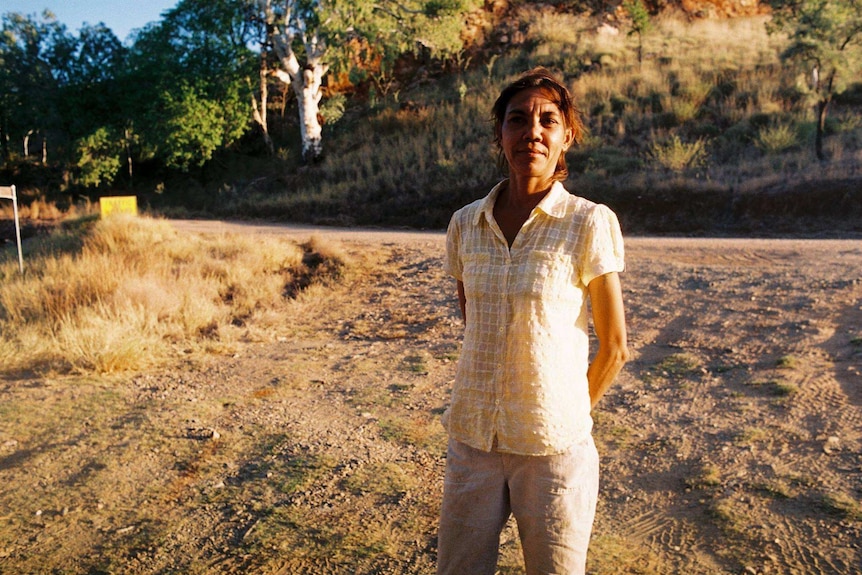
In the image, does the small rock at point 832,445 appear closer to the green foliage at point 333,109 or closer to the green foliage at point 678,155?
the green foliage at point 678,155

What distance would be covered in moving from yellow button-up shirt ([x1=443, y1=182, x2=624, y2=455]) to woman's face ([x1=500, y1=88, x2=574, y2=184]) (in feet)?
0.30

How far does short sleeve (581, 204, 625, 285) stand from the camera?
1.84 metres

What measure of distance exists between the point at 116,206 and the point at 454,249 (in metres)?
14.1

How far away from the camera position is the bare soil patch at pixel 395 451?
352 centimetres

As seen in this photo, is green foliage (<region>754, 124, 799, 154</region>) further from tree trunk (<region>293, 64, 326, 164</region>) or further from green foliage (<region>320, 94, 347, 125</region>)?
green foliage (<region>320, 94, 347, 125</region>)

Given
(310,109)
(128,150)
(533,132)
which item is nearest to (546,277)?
(533,132)

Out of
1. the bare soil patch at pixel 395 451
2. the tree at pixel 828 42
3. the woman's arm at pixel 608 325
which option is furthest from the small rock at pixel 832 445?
the tree at pixel 828 42

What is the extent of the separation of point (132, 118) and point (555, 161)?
993 inches

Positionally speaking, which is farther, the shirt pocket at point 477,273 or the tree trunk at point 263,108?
the tree trunk at point 263,108

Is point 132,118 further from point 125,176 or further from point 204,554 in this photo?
point 204,554

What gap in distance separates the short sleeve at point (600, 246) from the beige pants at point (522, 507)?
46 cm

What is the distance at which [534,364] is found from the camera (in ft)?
6.14

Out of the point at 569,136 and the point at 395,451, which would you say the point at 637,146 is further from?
the point at 569,136

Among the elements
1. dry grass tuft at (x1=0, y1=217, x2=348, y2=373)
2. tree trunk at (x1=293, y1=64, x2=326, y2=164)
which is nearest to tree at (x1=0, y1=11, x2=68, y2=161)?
tree trunk at (x1=293, y1=64, x2=326, y2=164)
